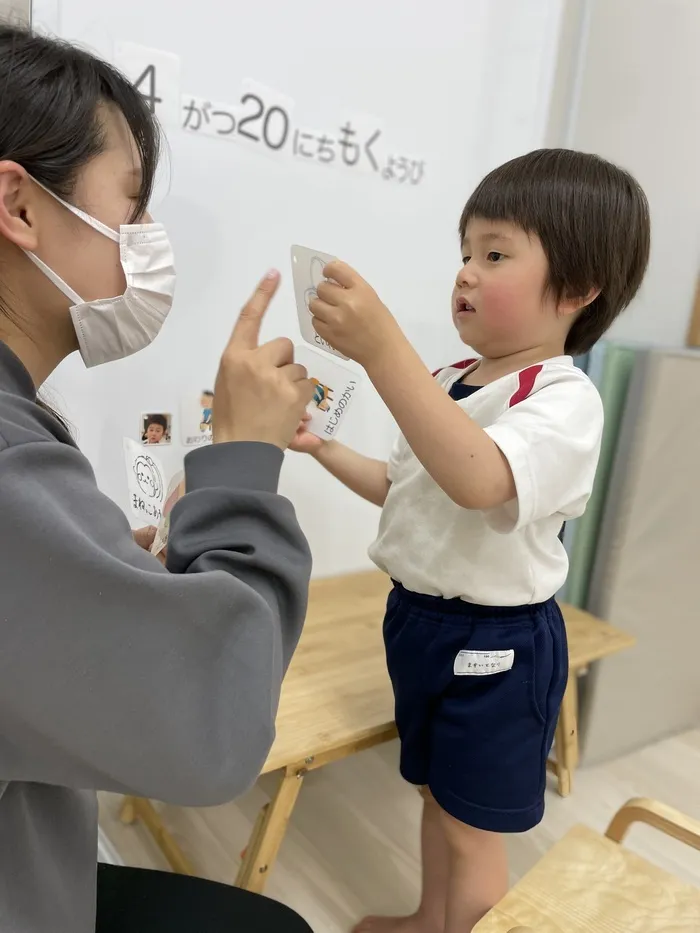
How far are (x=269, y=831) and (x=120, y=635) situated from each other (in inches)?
32.7

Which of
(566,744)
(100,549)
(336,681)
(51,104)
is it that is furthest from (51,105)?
(566,744)

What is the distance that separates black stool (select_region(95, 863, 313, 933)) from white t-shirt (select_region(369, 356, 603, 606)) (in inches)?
17.7

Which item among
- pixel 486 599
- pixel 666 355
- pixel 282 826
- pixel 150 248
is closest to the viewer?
pixel 150 248

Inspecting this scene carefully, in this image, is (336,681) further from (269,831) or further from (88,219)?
(88,219)

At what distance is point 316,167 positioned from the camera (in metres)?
1.48

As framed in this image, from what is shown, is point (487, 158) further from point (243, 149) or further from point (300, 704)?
point (300, 704)

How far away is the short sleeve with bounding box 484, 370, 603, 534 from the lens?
2.72 ft

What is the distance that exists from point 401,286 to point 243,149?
482mm

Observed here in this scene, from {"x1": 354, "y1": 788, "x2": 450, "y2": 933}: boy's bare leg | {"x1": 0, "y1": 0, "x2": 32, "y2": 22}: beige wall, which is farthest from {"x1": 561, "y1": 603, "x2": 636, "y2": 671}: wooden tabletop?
{"x1": 0, "y1": 0, "x2": 32, "y2": 22}: beige wall

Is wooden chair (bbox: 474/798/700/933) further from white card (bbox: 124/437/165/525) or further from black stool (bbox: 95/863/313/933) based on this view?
white card (bbox: 124/437/165/525)

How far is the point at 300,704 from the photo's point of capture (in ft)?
4.17

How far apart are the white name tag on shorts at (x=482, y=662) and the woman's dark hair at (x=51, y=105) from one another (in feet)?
2.33

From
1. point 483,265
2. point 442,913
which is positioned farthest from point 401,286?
point 442,913

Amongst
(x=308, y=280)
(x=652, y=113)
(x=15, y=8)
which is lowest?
(x=308, y=280)
